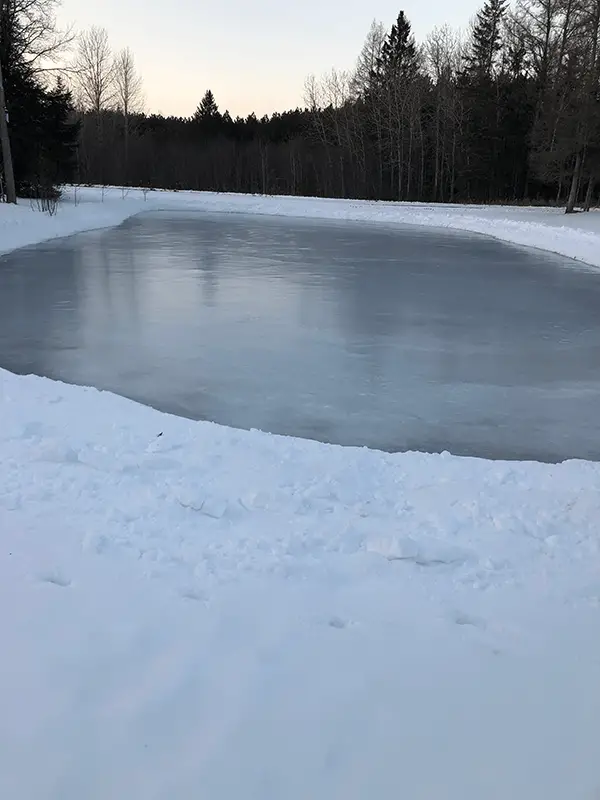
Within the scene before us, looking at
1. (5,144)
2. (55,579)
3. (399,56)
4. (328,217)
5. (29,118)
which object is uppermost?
(399,56)

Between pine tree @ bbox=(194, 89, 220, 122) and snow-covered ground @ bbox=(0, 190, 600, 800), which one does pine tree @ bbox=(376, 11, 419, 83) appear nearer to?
pine tree @ bbox=(194, 89, 220, 122)

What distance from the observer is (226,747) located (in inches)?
94.1

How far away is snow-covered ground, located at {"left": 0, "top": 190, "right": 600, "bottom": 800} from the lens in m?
2.35

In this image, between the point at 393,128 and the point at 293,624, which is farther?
the point at 393,128

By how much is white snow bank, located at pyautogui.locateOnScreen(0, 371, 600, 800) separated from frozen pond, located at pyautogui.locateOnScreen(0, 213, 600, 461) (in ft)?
3.46

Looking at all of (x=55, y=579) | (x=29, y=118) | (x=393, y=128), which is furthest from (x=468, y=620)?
(x=393, y=128)

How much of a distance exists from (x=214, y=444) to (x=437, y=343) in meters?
4.31

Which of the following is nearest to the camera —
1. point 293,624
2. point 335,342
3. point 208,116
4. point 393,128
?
point 293,624

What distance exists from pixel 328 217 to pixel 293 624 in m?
30.9

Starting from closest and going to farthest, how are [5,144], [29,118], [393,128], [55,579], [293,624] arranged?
[293,624]
[55,579]
[5,144]
[29,118]
[393,128]

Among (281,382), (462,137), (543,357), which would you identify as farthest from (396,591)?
(462,137)

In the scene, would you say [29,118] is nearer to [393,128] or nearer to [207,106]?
[393,128]

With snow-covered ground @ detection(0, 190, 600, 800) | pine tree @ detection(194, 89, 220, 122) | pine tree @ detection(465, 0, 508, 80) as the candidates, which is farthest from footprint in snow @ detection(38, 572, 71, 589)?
pine tree @ detection(194, 89, 220, 122)

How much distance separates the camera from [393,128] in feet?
156
